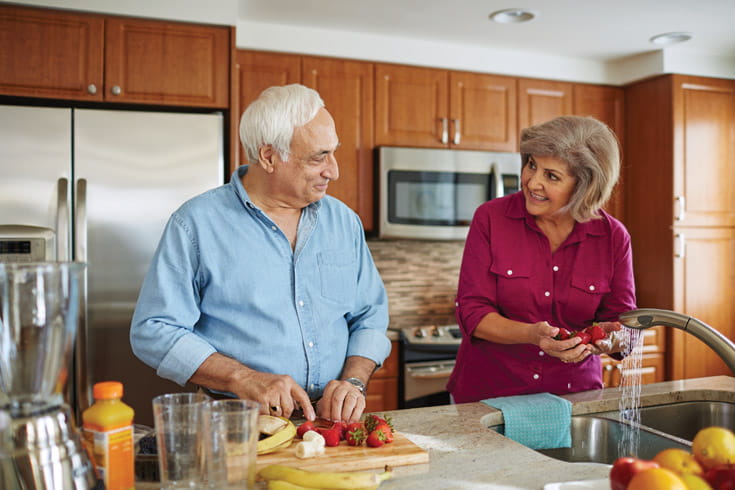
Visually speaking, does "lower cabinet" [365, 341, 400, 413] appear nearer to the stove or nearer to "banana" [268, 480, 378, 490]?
the stove

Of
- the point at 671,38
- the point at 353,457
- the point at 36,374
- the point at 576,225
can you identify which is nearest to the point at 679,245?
the point at 671,38

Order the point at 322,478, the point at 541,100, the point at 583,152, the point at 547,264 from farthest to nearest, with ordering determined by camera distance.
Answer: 1. the point at 541,100
2. the point at 547,264
3. the point at 583,152
4. the point at 322,478

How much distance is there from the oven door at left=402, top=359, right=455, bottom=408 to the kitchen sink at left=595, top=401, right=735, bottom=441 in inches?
59.2

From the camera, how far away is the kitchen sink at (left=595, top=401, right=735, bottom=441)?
1.72 m

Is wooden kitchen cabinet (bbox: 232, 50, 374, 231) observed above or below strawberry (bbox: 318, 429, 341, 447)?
above

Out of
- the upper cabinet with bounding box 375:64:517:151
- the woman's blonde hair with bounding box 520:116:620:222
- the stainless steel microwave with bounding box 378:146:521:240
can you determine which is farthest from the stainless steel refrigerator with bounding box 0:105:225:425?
the woman's blonde hair with bounding box 520:116:620:222

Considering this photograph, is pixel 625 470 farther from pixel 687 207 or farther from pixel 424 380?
pixel 687 207

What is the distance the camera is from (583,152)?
1795mm

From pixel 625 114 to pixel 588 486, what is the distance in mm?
3493

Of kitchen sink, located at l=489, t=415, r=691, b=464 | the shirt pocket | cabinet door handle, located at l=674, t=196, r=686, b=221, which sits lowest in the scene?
kitchen sink, located at l=489, t=415, r=691, b=464

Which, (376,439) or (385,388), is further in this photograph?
(385,388)

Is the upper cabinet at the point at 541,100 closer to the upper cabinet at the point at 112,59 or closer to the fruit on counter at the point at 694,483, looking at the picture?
the upper cabinet at the point at 112,59

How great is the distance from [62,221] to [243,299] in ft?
4.49

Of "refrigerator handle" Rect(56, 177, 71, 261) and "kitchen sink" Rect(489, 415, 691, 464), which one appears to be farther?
"refrigerator handle" Rect(56, 177, 71, 261)
